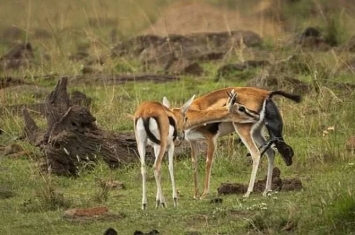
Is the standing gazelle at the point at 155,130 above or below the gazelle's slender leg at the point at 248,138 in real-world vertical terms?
above

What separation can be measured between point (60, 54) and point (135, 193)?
9.12m

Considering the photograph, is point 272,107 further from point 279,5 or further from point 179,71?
point 279,5

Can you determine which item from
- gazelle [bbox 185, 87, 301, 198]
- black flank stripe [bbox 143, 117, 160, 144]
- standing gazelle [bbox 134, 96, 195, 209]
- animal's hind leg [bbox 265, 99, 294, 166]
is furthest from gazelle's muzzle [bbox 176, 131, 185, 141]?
animal's hind leg [bbox 265, 99, 294, 166]

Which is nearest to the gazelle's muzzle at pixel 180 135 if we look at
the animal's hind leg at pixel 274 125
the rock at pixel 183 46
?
the animal's hind leg at pixel 274 125

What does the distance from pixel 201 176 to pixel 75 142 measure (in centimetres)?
134

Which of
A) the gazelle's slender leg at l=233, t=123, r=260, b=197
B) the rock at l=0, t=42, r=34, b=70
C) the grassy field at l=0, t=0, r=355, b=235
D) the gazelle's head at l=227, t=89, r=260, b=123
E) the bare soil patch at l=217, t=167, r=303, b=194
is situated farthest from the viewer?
the rock at l=0, t=42, r=34, b=70

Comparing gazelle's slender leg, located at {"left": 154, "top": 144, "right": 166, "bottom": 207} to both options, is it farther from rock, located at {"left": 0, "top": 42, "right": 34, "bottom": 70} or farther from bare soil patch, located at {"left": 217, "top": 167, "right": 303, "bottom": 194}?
rock, located at {"left": 0, "top": 42, "right": 34, "bottom": 70}

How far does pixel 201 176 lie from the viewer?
34.6 feet

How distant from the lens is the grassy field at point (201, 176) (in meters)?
7.25

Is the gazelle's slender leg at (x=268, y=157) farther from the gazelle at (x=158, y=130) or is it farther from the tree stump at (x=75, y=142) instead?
the tree stump at (x=75, y=142)

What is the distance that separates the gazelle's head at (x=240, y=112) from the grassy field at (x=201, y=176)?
2.38 feet

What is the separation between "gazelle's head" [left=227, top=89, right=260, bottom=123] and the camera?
9.29m

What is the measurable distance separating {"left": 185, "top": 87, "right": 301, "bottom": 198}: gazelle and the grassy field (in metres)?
0.31

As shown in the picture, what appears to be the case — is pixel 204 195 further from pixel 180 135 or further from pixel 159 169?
pixel 159 169
